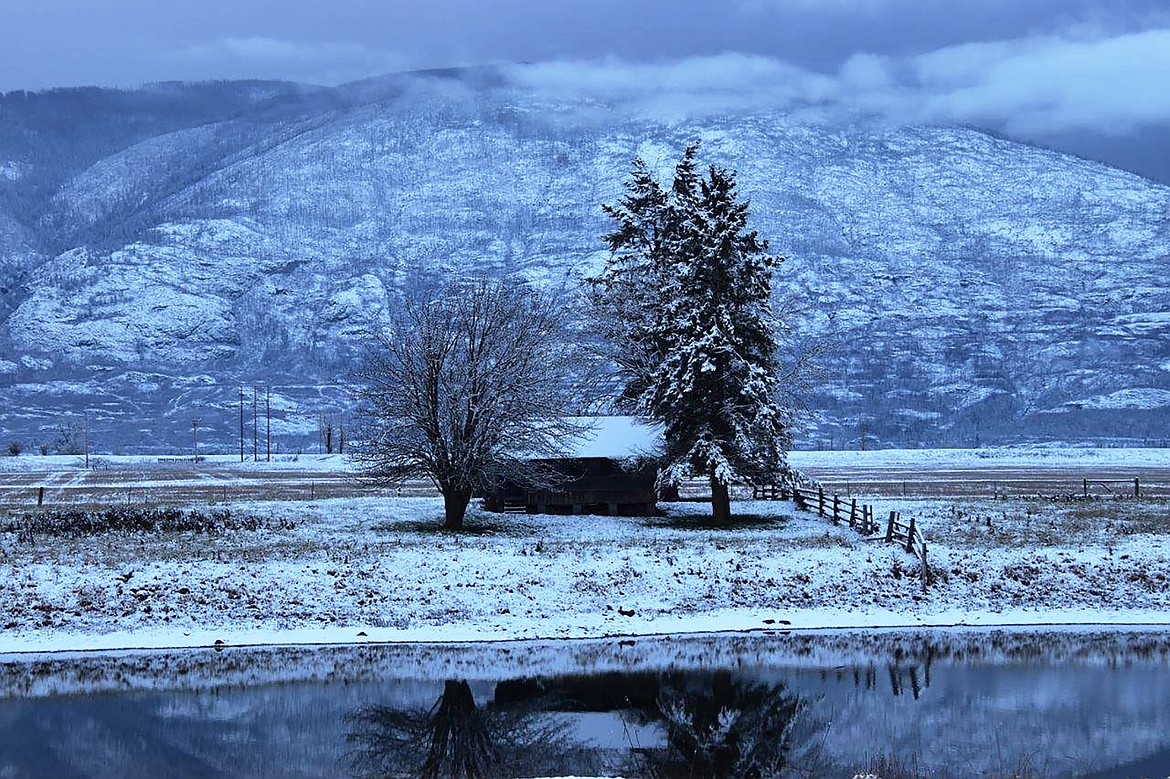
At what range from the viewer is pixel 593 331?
2248 inches

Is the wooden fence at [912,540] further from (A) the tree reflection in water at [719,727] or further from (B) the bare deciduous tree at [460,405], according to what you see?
(B) the bare deciduous tree at [460,405]

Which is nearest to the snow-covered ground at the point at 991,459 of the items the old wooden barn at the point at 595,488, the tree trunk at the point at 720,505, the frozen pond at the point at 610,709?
the old wooden barn at the point at 595,488

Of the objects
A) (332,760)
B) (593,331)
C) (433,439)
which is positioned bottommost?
(332,760)

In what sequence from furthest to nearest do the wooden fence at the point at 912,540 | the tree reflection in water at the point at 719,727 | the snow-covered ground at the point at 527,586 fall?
the wooden fence at the point at 912,540, the snow-covered ground at the point at 527,586, the tree reflection in water at the point at 719,727

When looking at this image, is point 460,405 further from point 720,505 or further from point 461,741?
point 461,741

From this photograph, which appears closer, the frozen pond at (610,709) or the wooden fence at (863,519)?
the frozen pond at (610,709)

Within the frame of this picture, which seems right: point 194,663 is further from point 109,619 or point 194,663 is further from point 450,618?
point 450,618

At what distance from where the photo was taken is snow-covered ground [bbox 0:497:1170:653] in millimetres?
28500

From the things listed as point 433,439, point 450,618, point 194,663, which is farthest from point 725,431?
point 194,663

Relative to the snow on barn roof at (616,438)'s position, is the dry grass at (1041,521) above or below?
below

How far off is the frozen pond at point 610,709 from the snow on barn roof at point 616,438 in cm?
2437

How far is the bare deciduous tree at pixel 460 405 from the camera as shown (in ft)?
146

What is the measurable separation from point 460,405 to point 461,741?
2577 cm

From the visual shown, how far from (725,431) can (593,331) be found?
12001 mm
